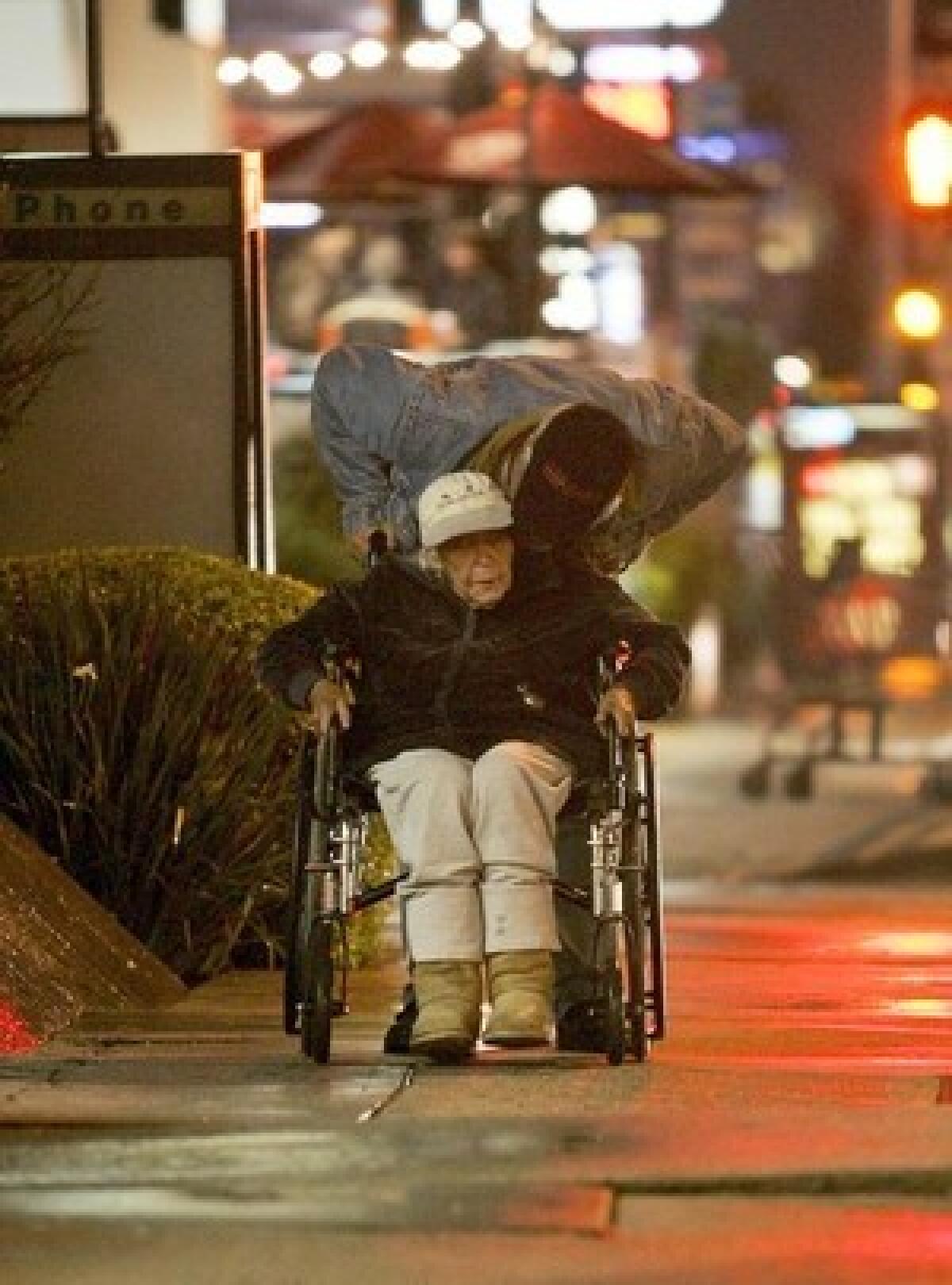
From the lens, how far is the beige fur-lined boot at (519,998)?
874cm

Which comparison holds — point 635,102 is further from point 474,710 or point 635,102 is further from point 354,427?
point 474,710

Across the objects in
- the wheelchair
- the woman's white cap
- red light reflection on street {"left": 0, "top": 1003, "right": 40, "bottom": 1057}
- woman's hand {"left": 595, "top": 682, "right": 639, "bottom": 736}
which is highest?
the woman's white cap

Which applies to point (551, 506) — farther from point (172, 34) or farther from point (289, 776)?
point (172, 34)

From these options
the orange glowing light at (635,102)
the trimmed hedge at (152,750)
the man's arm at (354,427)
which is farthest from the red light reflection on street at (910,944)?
the orange glowing light at (635,102)

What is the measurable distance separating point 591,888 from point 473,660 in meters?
0.57

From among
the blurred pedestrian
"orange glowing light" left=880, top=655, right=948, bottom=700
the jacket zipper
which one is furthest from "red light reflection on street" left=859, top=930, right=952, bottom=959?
the blurred pedestrian

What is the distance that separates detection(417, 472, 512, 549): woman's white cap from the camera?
8.97 m

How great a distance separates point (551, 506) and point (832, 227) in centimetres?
7263

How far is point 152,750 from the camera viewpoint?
35.0 ft

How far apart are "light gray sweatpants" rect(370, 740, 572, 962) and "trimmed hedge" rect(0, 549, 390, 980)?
190 centimetres

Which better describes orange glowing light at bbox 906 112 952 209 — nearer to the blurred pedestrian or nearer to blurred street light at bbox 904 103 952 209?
blurred street light at bbox 904 103 952 209

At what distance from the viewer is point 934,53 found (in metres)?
17.5

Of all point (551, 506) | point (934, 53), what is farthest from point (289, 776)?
point (934, 53)

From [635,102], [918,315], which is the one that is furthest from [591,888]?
[635,102]
